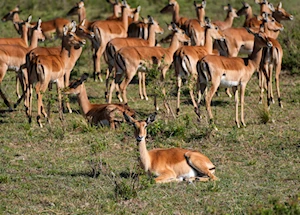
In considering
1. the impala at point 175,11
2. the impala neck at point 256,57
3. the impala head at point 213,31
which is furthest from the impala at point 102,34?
the impala neck at point 256,57

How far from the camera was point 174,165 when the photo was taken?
761 centimetres

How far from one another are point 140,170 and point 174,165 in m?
0.45

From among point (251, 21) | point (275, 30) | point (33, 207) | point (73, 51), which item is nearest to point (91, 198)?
point (33, 207)

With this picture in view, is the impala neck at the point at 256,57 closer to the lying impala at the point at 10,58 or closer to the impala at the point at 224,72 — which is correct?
the impala at the point at 224,72

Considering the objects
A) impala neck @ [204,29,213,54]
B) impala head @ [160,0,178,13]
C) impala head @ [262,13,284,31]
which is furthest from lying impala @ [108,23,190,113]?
impala head @ [160,0,178,13]

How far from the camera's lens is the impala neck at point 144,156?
7.46m

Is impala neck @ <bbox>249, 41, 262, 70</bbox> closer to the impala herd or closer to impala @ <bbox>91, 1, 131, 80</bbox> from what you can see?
the impala herd

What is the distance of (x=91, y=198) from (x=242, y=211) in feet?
4.50

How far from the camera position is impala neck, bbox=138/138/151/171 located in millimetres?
7457

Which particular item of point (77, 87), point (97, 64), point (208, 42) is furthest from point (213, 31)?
point (77, 87)

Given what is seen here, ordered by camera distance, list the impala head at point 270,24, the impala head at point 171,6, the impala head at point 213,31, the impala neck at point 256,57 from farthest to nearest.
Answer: the impala head at point 171,6, the impala head at point 270,24, the impala head at point 213,31, the impala neck at point 256,57

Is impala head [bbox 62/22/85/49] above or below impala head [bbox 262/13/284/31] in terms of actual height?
above

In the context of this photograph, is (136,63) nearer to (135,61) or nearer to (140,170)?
(135,61)

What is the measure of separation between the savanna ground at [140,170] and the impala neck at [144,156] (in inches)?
4.2
